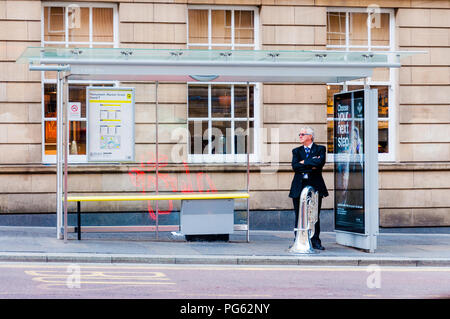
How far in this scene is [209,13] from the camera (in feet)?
53.8

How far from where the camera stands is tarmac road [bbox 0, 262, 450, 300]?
8891mm

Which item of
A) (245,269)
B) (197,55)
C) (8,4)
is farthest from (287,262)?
(8,4)

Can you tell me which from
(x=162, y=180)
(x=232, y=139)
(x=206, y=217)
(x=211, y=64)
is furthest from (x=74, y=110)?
(x=232, y=139)

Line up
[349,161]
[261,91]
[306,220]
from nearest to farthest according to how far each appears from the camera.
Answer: [306,220]
[349,161]
[261,91]

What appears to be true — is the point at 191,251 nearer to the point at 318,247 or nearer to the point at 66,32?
the point at 318,247

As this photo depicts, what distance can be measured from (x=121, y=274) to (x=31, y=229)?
17.4 feet

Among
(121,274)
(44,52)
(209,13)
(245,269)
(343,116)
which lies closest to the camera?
(121,274)

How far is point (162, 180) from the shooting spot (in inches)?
554

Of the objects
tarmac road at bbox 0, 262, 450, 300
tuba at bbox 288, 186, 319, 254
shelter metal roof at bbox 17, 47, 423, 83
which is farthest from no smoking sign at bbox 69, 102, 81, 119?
→ tuba at bbox 288, 186, 319, 254

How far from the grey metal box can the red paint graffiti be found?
0.62 m

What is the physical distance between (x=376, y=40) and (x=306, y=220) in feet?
19.8

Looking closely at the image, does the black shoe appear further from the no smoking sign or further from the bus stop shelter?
the no smoking sign

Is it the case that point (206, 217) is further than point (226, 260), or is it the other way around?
point (206, 217)

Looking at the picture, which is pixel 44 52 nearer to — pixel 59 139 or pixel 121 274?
pixel 59 139
